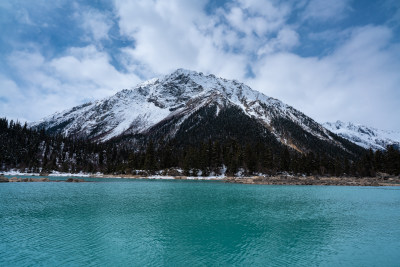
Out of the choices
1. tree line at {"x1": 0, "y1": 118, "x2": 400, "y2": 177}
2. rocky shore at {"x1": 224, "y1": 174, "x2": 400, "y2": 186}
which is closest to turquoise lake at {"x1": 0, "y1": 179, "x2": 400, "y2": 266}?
rocky shore at {"x1": 224, "y1": 174, "x2": 400, "y2": 186}

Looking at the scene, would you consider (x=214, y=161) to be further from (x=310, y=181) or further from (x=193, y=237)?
(x=193, y=237)

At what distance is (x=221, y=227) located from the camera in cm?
2455

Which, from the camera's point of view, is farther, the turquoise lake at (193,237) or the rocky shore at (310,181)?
the rocky shore at (310,181)

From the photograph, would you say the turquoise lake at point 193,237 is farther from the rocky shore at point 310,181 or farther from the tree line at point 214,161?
the tree line at point 214,161

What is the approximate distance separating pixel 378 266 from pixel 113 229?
21.7 meters

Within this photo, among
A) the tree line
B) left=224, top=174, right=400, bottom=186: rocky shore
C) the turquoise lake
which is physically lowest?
the turquoise lake

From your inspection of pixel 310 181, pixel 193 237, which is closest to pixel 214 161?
pixel 310 181

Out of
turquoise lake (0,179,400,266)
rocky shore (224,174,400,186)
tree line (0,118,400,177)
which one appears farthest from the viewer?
tree line (0,118,400,177)

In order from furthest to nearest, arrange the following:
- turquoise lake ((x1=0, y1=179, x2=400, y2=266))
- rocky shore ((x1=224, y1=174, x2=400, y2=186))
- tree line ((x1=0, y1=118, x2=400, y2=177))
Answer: tree line ((x1=0, y1=118, x2=400, y2=177)) < rocky shore ((x1=224, y1=174, x2=400, y2=186)) < turquoise lake ((x1=0, y1=179, x2=400, y2=266))

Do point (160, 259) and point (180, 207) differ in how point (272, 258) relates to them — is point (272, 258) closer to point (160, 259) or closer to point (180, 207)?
point (160, 259)

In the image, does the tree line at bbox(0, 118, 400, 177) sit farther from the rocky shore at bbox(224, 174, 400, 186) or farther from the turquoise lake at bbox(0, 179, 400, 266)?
the turquoise lake at bbox(0, 179, 400, 266)

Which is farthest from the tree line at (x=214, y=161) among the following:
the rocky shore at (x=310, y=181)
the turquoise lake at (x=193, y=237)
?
the turquoise lake at (x=193, y=237)

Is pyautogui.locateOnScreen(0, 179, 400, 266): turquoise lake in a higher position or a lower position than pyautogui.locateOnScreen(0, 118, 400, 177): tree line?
lower

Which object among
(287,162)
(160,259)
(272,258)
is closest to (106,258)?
(160,259)
